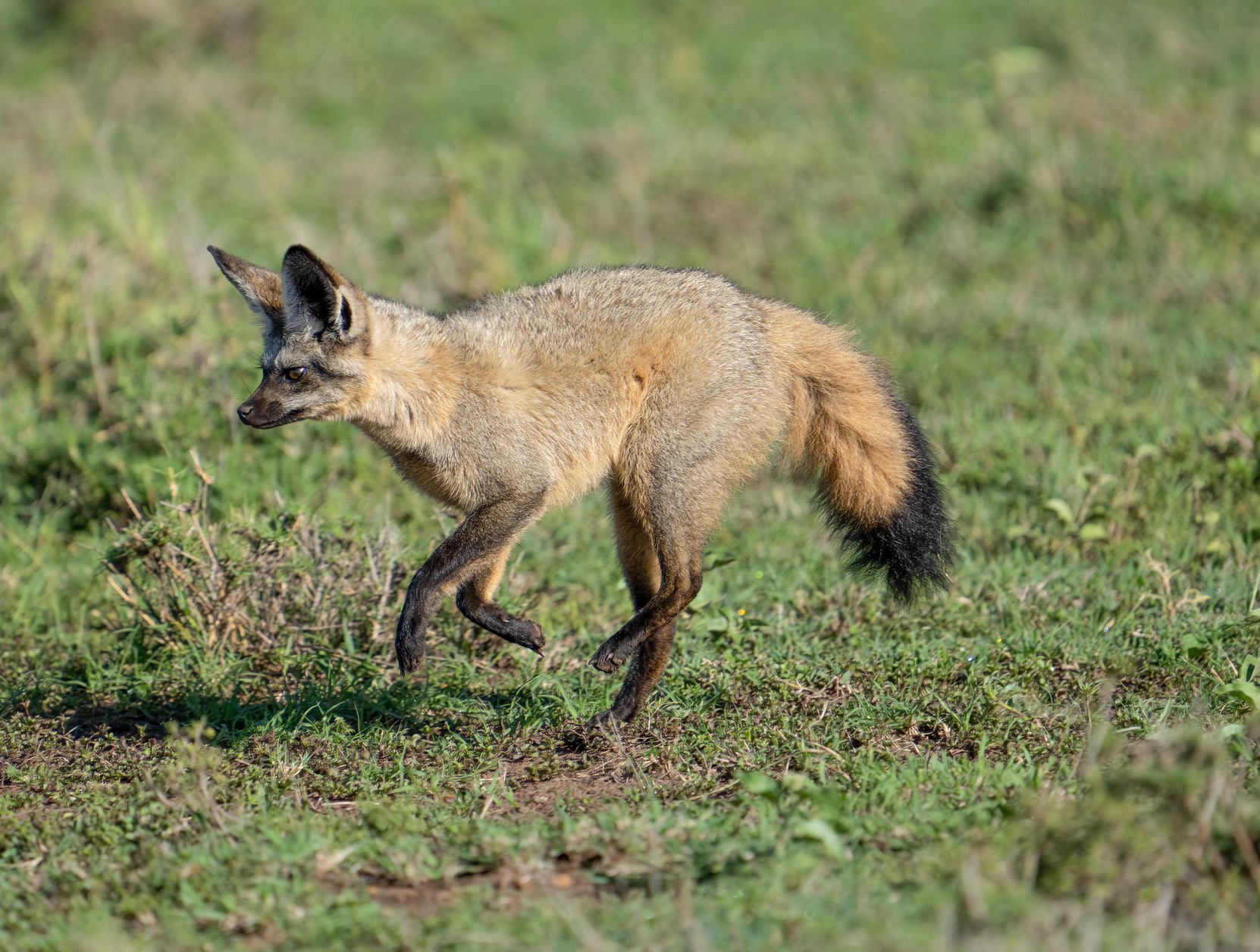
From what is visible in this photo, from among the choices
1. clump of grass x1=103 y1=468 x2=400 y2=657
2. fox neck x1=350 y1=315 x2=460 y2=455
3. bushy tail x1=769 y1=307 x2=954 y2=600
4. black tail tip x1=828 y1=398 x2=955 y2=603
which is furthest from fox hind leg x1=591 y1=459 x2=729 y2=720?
clump of grass x1=103 y1=468 x2=400 y2=657

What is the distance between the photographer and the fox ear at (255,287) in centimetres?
499

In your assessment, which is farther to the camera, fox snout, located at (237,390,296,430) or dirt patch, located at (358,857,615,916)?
fox snout, located at (237,390,296,430)

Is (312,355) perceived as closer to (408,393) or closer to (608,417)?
(408,393)

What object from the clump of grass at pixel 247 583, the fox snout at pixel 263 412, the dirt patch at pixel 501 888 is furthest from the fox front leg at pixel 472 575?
the dirt patch at pixel 501 888

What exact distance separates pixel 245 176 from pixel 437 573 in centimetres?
639

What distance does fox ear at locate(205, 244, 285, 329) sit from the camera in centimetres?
499

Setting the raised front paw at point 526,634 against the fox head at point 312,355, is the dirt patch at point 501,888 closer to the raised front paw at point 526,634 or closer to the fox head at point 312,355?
the raised front paw at point 526,634

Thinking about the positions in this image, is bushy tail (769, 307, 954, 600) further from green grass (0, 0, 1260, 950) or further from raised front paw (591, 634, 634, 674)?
raised front paw (591, 634, 634, 674)

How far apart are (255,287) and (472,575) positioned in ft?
4.25

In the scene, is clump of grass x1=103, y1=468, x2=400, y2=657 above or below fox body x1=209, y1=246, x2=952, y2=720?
below

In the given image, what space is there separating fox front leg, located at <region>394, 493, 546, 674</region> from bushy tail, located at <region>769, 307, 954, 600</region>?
1.06 meters

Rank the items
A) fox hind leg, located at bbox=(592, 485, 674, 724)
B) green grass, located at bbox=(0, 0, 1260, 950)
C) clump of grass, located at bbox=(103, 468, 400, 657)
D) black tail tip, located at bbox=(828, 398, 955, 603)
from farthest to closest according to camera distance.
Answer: clump of grass, located at bbox=(103, 468, 400, 657)
black tail tip, located at bbox=(828, 398, 955, 603)
fox hind leg, located at bbox=(592, 485, 674, 724)
green grass, located at bbox=(0, 0, 1260, 950)

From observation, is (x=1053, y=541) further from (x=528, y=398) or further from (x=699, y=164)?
(x=699, y=164)

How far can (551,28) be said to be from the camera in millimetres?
12234
